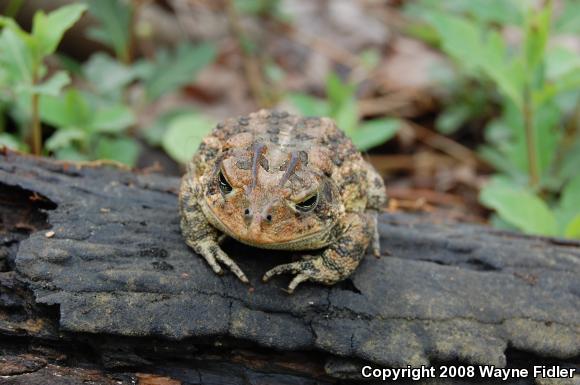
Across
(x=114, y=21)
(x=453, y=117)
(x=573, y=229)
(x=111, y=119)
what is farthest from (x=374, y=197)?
(x=453, y=117)

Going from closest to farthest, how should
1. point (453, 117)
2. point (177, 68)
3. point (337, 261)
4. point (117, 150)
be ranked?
point (337, 261)
point (117, 150)
point (177, 68)
point (453, 117)

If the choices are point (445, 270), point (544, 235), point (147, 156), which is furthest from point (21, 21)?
point (544, 235)

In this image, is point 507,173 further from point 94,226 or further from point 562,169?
point 94,226

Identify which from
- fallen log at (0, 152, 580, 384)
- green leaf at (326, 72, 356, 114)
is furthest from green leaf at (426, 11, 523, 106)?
fallen log at (0, 152, 580, 384)

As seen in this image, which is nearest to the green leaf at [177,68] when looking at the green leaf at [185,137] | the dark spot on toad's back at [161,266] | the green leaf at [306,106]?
the green leaf at [185,137]

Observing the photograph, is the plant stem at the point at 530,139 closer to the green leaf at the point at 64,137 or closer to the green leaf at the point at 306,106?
the green leaf at the point at 306,106

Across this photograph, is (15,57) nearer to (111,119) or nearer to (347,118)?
(111,119)
